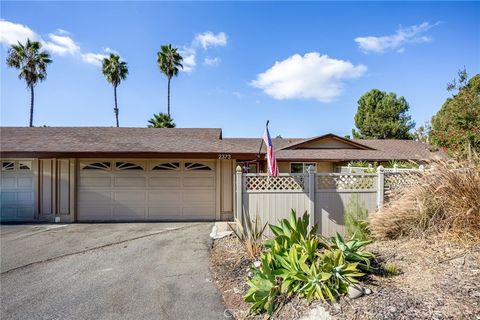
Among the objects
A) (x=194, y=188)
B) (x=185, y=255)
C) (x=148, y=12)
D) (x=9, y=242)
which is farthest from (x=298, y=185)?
(x=9, y=242)

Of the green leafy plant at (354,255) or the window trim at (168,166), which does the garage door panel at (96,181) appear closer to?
the window trim at (168,166)

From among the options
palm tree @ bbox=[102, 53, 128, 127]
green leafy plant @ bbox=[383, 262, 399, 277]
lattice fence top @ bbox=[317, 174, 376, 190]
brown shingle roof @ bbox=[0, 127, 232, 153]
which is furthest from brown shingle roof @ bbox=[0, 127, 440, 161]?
palm tree @ bbox=[102, 53, 128, 127]

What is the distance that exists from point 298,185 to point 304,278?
3717 mm

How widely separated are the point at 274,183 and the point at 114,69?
2640 cm

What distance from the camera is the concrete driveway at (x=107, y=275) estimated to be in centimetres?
365

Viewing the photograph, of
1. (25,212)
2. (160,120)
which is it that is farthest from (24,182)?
(160,120)

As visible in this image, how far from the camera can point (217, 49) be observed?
13.0 meters

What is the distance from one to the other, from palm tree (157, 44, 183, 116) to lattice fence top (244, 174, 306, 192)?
79.5 ft

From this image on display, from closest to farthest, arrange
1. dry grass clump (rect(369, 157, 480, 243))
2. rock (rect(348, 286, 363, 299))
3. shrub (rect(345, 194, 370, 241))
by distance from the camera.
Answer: rock (rect(348, 286, 363, 299)) → dry grass clump (rect(369, 157, 480, 243)) → shrub (rect(345, 194, 370, 241))

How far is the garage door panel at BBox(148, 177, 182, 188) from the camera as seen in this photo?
385 inches

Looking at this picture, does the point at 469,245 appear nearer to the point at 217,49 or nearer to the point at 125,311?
the point at 125,311

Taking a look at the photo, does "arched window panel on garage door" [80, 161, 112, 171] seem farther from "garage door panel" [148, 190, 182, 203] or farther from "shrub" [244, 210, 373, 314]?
"shrub" [244, 210, 373, 314]

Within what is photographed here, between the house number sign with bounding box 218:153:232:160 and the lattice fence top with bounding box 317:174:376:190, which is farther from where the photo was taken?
the house number sign with bounding box 218:153:232:160

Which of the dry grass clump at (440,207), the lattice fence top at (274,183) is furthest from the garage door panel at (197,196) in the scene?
the dry grass clump at (440,207)
